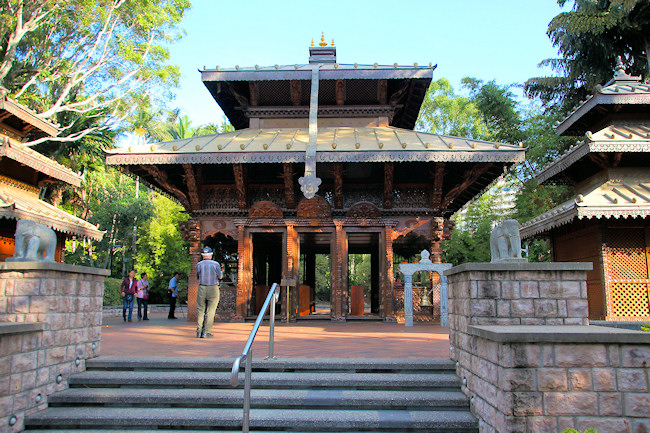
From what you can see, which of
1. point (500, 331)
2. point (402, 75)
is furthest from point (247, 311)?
point (500, 331)

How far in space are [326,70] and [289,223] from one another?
15.1 ft

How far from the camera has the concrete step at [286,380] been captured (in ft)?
17.8

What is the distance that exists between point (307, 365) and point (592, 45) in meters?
23.0

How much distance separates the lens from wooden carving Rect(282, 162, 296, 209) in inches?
510

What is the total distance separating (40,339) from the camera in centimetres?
541

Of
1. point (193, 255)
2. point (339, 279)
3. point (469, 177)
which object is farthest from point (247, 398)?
point (193, 255)

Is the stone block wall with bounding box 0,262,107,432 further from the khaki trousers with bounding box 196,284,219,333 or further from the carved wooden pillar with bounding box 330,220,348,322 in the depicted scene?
the carved wooden pillar with bounding box 330,220,348,322

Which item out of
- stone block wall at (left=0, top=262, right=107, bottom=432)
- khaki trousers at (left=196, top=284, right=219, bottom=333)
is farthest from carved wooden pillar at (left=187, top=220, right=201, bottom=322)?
stone block wall at (left=0, top=262, right=107, bottom=432)

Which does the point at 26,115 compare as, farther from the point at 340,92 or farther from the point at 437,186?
the point at 437,186

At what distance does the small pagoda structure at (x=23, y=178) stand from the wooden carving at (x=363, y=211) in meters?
8.69

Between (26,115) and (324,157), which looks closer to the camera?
(324,157)

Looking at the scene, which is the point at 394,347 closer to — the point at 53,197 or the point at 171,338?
the point at 171,338

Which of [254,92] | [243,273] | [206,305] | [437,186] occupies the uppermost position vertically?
[254,92]

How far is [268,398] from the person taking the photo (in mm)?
5125
